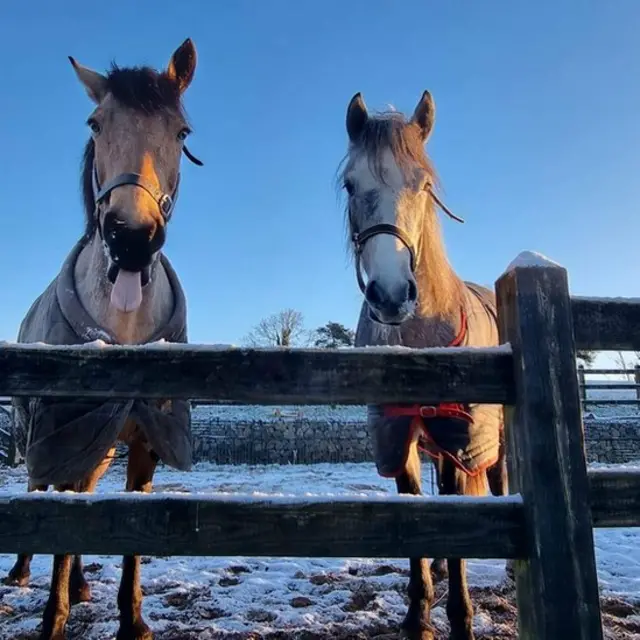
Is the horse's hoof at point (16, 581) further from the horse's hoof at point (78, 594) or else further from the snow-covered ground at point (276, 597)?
the horse's hoof at point (78, 594)

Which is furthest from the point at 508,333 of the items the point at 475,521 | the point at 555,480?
the point at 475,521

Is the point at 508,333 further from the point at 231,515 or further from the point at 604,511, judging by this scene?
the point at 231,515

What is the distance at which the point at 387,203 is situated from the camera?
309cm

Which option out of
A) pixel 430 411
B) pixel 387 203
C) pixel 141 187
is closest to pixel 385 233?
pixel 387 203

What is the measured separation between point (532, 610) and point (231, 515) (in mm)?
840

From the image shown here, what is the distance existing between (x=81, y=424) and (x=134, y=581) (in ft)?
3.19

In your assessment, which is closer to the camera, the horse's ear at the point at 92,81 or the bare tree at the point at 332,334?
the horse's ear at the point at 92,81

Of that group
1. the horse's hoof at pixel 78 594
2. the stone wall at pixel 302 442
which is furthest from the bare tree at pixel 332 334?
the horse's hoof at pixel 78 594

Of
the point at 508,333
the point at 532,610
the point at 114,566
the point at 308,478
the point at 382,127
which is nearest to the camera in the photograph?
the point at 532,610

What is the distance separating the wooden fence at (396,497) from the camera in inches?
Answer: 60.4

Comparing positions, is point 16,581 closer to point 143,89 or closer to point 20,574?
point 20,574

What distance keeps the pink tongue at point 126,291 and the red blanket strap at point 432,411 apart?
1427 mm

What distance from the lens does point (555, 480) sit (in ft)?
5.08

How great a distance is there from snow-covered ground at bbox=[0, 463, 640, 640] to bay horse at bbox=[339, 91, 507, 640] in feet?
1.02
